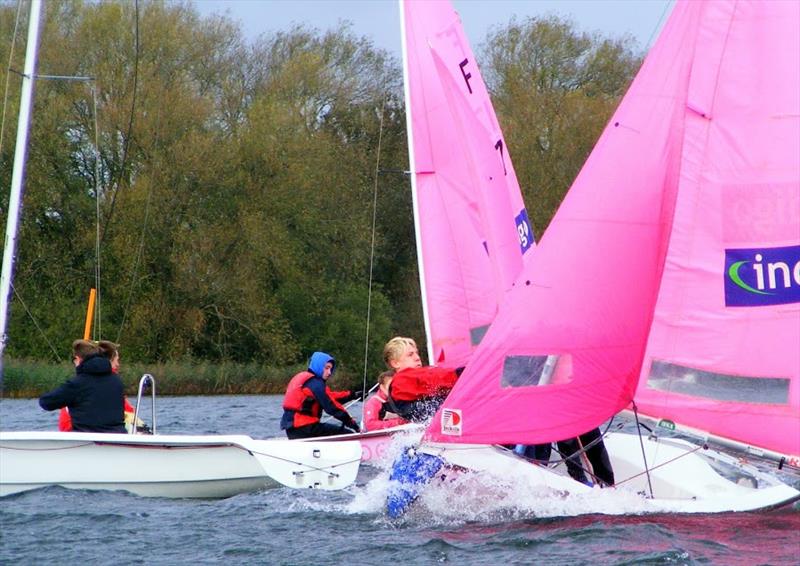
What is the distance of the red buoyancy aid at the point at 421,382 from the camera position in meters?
8.86

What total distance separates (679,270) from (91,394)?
378cm

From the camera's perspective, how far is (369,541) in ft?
23.0

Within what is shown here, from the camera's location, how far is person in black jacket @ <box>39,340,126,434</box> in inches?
344

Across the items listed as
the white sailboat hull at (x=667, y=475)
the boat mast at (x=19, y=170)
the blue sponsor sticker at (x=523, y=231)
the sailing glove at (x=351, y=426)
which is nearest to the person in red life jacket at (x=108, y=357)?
the boat mast at (x=19, y=170)

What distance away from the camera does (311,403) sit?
31.7ft

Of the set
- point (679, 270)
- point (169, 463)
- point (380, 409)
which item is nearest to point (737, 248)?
point (679, 270)

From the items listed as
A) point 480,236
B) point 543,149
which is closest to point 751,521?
point 480,236

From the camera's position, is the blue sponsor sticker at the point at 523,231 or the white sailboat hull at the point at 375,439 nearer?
the white sailboat hull at the point at 375,439

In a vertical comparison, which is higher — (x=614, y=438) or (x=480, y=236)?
(x=480, y=236)

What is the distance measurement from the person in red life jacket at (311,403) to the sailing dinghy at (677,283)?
7.13 feet

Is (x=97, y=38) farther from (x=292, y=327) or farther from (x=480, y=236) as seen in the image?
(x=480, y=236)

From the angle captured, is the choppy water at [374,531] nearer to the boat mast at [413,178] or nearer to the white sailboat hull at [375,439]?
the white sailboat hull at [375,439]

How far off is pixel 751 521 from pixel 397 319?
1960 cm

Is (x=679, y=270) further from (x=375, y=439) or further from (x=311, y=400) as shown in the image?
(x=311, y=400)
